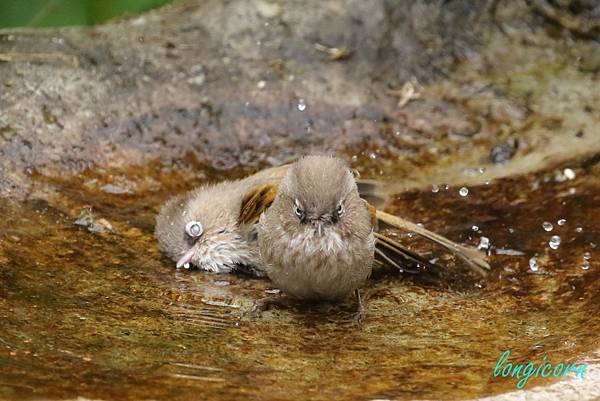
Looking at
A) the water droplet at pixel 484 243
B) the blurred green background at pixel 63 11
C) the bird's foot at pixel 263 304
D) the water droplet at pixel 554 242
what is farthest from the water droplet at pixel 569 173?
the blurred green background at pixel 63 11

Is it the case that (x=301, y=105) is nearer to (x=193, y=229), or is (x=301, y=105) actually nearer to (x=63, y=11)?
(x=193, y=229)

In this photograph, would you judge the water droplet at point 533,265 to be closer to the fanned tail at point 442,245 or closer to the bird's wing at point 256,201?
the fanned tail at point 442,245

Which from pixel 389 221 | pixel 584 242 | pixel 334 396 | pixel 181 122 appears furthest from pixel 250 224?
pixel 334 396

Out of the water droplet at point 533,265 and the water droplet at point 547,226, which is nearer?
the water droplet at point 533,265

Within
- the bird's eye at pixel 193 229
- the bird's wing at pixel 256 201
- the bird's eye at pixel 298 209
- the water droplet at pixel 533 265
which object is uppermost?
the bird's eye at pixel 298 209

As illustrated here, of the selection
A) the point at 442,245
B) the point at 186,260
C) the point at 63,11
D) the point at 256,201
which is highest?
the point at 63,11

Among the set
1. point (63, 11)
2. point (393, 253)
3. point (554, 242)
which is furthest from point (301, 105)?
point (554, 242)

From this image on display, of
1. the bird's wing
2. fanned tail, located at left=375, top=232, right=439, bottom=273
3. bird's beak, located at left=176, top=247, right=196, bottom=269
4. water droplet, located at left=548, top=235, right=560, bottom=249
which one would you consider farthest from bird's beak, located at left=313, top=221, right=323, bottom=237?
water droplet, located at left=548, top=235, right=560, bottom=249

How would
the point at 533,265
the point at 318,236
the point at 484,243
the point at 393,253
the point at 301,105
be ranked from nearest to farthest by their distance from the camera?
1. the point at 318,236
2. the point at 533,265
3. the point at 393,253
4. the point at 484,243
5. the point at 301,105
